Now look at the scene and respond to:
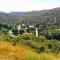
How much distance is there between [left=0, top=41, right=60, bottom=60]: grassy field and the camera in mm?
6162

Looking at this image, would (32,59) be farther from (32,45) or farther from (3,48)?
(32,45)

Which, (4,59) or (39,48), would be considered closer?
(4,59)

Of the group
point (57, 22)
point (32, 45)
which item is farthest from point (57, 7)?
point (32, 45)

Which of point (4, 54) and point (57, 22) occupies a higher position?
point (4, 54)

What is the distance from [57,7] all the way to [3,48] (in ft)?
436

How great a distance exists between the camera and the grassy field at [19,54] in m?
6.16

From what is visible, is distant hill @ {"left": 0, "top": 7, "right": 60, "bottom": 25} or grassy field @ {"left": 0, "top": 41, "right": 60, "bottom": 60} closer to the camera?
grassy field @ {"left": 0, "top": 41, "right": 60, "bottom": 60}

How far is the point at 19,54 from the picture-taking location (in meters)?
6.87

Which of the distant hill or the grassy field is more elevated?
the grassy field

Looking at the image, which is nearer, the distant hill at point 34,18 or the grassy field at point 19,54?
the grassy field at point 19,54

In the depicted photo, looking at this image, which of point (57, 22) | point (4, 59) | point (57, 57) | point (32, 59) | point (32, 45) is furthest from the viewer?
point (57, 22)

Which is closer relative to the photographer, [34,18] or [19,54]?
[19,54]

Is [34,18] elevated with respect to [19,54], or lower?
lower

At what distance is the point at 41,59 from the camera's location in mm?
6078
